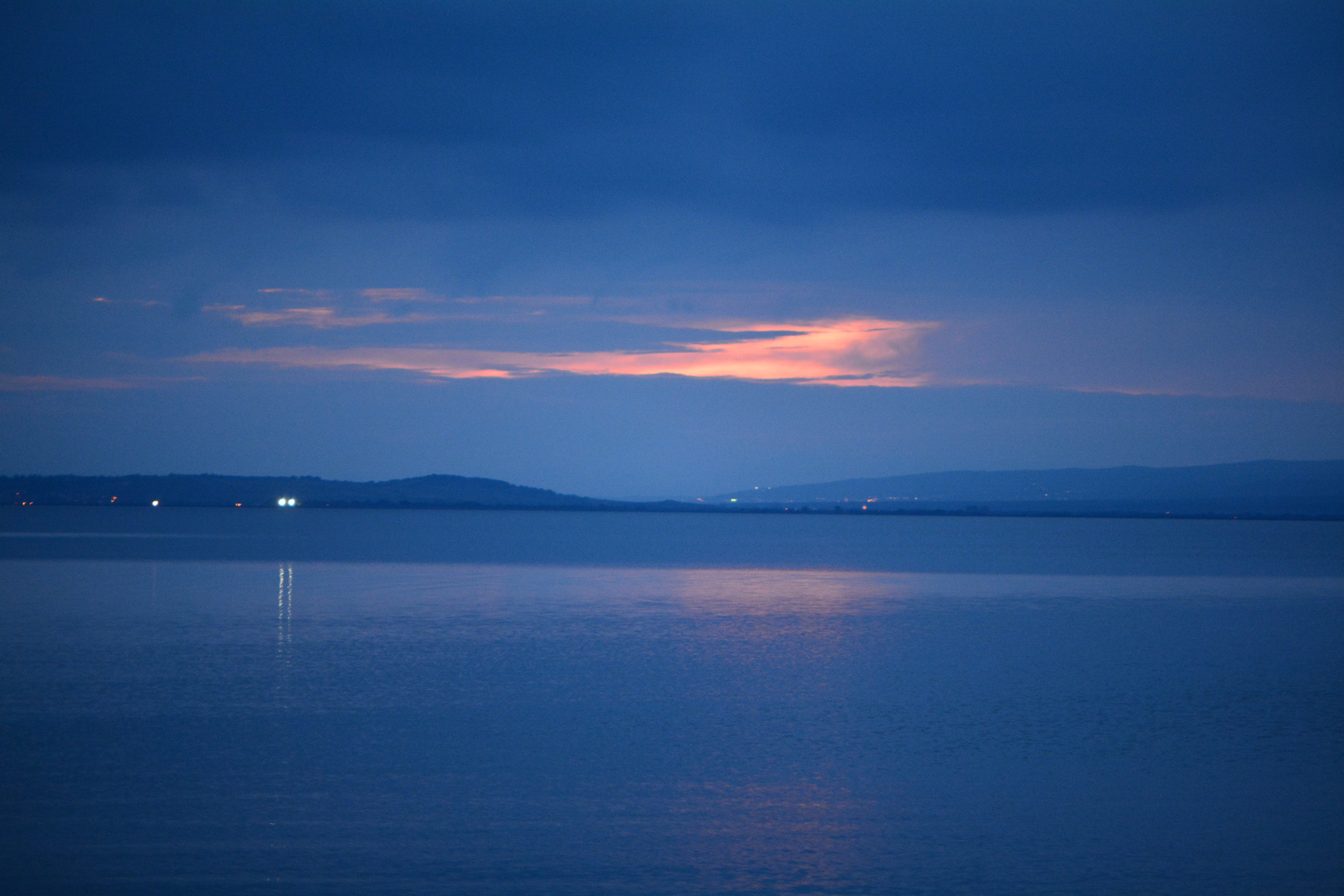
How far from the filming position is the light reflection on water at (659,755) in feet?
28.6

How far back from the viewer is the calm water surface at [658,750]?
8.70 meters

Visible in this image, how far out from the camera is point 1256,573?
49.9m

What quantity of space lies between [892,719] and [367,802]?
7219 mm

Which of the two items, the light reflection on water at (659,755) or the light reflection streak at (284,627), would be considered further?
the light reflection streak at (284,627)

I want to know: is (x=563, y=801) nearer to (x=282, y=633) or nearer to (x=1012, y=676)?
(x=1012, y=676)

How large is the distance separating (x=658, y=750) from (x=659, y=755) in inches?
9.9

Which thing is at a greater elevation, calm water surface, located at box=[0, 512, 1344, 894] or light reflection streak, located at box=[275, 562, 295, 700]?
light reflection streak, located at box=[275, 562, 295, 700]

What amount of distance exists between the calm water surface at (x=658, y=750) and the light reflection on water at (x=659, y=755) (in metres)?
0.05

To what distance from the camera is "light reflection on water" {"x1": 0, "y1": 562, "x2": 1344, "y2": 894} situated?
8.71m

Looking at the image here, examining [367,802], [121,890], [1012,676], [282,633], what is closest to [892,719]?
[1012,676]

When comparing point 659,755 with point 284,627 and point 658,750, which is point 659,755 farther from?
point 284,627

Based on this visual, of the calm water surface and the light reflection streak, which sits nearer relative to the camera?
the calm water surface

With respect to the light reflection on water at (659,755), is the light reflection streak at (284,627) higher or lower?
higher

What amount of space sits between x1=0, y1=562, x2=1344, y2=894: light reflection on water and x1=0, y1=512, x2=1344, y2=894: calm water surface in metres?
0.05
